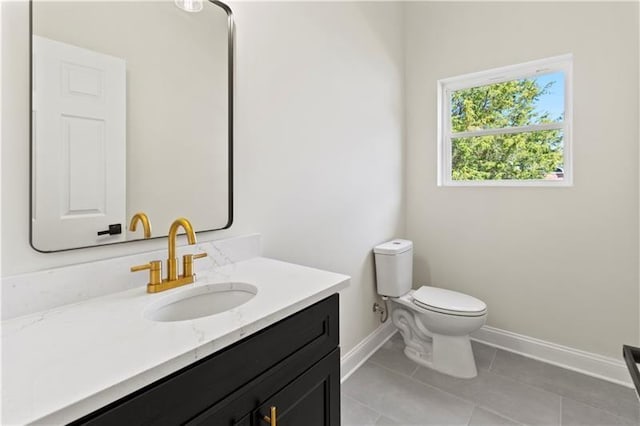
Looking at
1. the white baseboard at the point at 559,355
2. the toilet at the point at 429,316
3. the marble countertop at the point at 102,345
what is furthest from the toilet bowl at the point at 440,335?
the marble countertop at the point at 102,345

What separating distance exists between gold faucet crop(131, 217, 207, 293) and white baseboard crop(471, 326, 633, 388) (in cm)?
226

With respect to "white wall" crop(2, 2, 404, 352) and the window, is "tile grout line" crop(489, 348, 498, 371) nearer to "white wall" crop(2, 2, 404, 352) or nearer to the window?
"white wall" crop(2, 2, 404, 352)

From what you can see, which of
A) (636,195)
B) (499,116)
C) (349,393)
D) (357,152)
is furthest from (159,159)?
(636,195)

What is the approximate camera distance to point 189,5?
1159 millimetres

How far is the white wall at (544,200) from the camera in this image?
188 cm

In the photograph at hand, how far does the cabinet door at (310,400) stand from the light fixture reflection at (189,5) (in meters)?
1.33

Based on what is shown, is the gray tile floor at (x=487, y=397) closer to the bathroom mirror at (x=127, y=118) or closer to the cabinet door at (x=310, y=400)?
the cabinet door at (x=310, y=400)

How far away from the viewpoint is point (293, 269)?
1211 mm

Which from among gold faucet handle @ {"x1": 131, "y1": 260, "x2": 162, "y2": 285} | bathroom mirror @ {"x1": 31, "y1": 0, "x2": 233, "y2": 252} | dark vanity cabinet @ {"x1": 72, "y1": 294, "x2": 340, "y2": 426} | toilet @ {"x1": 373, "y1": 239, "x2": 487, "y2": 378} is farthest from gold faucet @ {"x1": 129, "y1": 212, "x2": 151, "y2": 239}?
toilet @ {"x1": 373, "y1": 239, "x2": 487, "y2": 378}

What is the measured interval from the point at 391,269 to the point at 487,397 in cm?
89

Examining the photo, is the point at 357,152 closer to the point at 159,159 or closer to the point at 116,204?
the point at 159,159

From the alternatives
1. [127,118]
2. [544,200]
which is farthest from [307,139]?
[544,200]

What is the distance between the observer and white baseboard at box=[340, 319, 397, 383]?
1.95 m

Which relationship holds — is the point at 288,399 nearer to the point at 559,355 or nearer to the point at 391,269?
the point at 391,269
